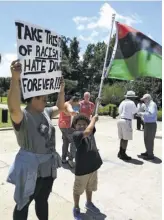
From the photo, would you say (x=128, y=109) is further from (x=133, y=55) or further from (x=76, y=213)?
(x=76, y=213)

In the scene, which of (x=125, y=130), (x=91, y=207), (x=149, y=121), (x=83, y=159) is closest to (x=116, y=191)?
(x=91, y=207)

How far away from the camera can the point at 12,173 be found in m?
2.93

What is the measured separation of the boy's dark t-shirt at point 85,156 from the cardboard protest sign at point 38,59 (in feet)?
2.73

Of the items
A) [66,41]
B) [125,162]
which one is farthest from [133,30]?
[66,41]

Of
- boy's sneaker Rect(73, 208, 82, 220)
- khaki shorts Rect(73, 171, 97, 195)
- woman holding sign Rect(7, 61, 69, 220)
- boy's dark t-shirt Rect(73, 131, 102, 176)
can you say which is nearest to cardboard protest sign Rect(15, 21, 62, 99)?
woman holding sign Rect(7, 61, 69, 220)

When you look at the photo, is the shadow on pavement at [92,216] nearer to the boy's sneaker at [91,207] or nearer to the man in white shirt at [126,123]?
the boy's sneaker at [91,207]

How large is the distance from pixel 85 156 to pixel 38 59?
148 cm

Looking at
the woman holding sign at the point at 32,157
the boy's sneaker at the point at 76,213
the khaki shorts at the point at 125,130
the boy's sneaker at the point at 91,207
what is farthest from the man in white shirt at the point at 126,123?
the woman holding sign at the point at 32,157

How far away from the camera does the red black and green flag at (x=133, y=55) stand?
4160mm

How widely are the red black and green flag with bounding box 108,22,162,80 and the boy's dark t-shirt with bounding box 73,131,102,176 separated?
3.38ft

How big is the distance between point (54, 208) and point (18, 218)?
135cm

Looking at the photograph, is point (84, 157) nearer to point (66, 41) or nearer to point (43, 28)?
point (43, 28)

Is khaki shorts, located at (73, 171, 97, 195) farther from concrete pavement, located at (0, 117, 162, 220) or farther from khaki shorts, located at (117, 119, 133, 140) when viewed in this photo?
khaki shorts, located at (117, 119, 133, 140)

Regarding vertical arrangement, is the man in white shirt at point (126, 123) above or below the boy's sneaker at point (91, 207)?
above
